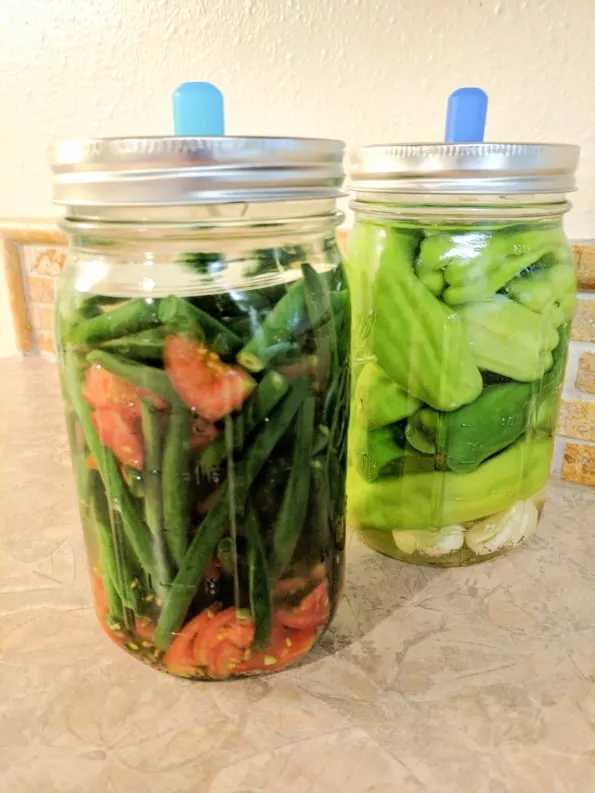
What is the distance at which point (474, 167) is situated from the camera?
0.48 meters

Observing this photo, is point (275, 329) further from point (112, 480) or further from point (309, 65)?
point (309, 65)

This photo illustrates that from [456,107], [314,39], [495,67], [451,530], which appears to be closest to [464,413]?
[451,530]

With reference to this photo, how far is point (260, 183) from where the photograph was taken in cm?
37

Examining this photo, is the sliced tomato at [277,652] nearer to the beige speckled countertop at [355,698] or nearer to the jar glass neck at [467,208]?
the beige speckled countertop at [355,698]

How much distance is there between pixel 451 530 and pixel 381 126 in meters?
0.43

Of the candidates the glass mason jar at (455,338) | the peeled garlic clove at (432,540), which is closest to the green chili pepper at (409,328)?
the glass mason jar at (455,338)

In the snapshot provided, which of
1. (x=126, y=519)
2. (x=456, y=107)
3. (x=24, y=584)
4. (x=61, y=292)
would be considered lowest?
(x=24, y=584)

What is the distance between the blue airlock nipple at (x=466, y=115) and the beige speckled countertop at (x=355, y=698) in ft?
1.13

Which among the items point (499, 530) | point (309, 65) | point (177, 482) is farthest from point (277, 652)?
point (309, 65)

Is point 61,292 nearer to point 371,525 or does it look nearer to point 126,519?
point 126,519

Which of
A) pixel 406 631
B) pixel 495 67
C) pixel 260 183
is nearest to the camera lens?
pixel 260 183

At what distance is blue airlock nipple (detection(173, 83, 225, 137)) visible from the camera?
40 cm

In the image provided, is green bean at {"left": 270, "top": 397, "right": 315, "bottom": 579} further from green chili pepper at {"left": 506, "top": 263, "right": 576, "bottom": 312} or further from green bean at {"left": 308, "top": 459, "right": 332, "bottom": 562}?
green chili pepper at {"left": 506, "top": 263, "right": 576, "bottom": 312}

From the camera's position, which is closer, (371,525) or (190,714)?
(190,714)
